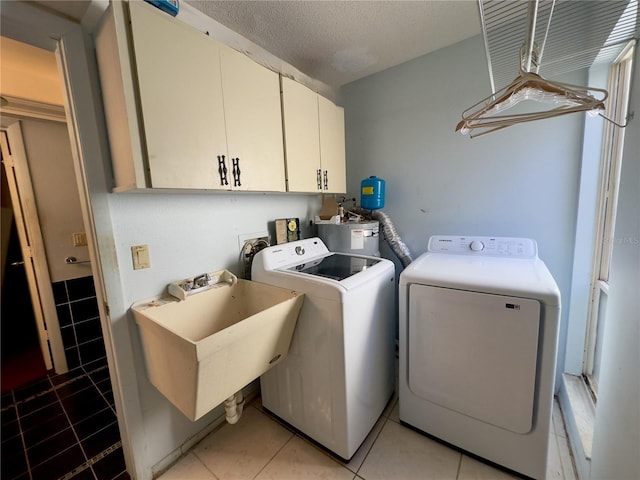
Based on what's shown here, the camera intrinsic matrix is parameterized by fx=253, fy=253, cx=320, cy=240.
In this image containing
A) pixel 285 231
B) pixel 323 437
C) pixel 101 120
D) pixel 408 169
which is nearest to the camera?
pixel 101 120

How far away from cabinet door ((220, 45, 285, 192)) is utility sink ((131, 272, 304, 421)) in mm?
648

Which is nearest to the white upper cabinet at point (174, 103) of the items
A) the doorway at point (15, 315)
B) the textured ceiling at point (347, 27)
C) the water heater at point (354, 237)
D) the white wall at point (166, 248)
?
the white wall at point (166, 248)

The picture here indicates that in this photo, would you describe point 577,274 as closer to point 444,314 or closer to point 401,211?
point 444,314

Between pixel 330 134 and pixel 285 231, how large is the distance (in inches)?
32.9

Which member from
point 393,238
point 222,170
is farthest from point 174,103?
point 393,238

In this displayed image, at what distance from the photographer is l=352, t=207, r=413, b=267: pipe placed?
2.05 metres

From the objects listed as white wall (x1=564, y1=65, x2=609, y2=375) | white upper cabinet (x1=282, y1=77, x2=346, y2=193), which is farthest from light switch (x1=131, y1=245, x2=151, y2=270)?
white wall (x1=564, y1=65, x2=609, y2=375)

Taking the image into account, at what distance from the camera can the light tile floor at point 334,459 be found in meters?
1.33

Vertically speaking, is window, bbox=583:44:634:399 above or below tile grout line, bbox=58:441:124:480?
above

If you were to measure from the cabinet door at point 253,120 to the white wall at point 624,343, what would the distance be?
1.52 m

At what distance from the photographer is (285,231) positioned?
1.98m

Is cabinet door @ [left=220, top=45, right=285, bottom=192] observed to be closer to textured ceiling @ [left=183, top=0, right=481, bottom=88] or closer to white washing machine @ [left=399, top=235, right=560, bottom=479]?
textured ceiling @ [left=183, top=0, right=481, bottom=88]

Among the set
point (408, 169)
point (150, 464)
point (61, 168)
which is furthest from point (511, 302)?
point (61, 168)

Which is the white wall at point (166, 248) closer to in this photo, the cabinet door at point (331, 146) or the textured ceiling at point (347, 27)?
the cabinet door at point (331, 146)
